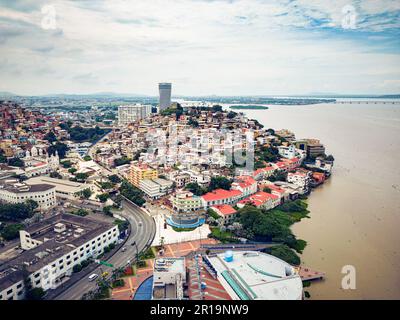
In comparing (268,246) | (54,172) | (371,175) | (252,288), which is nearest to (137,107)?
(54,172)

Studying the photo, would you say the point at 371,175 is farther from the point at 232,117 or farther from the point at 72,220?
the point at 72,220

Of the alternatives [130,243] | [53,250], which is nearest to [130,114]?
[130,243]

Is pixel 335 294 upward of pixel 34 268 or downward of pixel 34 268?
downward

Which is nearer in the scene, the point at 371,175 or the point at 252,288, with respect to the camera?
the point at 252,288

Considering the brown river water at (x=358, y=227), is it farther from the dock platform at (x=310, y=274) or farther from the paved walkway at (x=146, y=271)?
the paved walkway at (x=146, y=271)

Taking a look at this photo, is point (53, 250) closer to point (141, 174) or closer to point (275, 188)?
point (141, 174)

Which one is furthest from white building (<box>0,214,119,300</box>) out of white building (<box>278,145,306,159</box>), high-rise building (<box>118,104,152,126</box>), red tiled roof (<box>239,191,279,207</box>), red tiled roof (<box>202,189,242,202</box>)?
high-rise building (<box>118,104,152,126</box>)

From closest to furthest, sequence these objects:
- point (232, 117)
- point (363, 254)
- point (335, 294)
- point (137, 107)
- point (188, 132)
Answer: point (335, 294) < point (363, 254) < point (188, 132) < point (232, 117) < point (137, 107)

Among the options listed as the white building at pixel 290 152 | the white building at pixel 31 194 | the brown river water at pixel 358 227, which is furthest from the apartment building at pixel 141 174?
the white building at pixel 290 152
